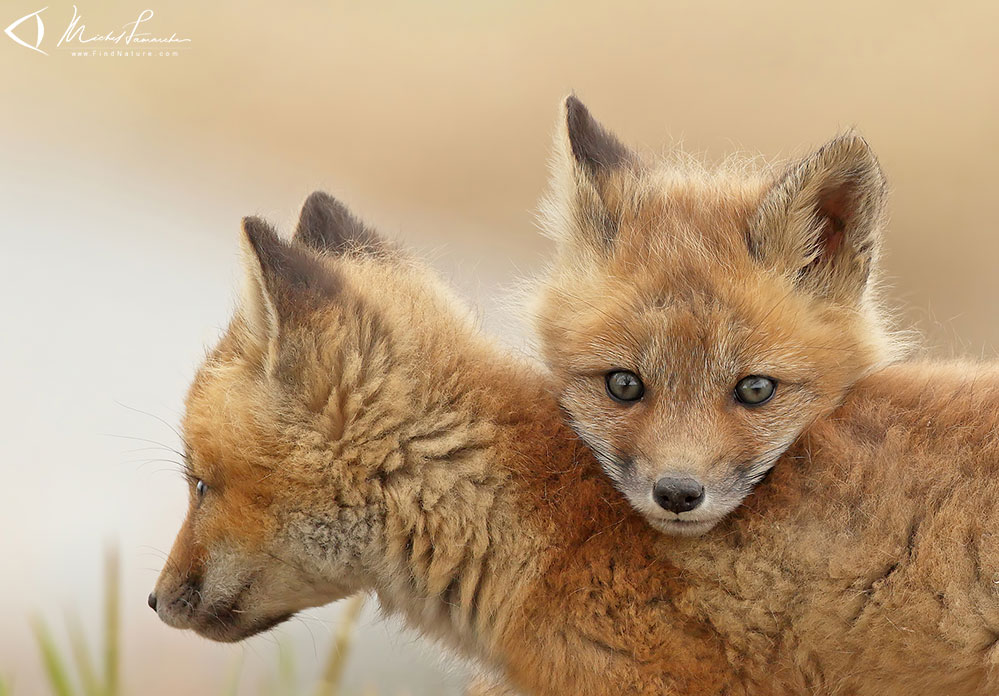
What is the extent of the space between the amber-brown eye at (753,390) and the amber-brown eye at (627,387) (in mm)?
319

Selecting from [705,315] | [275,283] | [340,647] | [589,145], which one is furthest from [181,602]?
[589,145]

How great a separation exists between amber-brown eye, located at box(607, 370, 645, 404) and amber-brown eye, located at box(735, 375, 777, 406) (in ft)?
1.05

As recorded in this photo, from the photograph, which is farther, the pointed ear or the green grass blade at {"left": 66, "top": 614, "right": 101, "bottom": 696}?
the green grass blade at {"left": 66, "top": 614, "right": 101, "bottom": 696}

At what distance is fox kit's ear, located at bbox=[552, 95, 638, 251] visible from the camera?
13.6 feet

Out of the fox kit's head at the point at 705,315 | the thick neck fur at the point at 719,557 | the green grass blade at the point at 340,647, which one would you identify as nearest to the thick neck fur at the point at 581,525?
the thick neck fur at the point at 719,557

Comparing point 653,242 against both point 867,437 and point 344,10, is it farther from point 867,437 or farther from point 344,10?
point 344,10

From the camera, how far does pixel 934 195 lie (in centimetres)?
1033

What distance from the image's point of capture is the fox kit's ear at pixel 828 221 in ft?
12.4

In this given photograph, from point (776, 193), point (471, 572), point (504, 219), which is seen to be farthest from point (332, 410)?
point (504, 219)

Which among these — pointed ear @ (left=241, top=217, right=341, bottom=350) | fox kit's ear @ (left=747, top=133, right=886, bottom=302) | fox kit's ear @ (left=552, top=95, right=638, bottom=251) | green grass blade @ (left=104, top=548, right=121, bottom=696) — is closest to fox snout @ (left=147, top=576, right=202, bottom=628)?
green grass blade @ (left=104, top=548, right=121, bottom=696)

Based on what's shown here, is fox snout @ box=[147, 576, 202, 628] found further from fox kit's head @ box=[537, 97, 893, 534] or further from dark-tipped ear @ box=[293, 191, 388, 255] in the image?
fox kit's head @ box=[537, 97, 893, 534]

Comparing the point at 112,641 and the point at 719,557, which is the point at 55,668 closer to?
the point at 112,641

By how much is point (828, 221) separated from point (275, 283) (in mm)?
1965

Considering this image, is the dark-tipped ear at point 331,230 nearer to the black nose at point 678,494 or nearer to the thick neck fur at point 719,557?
the thick neck fur at point 719,557
